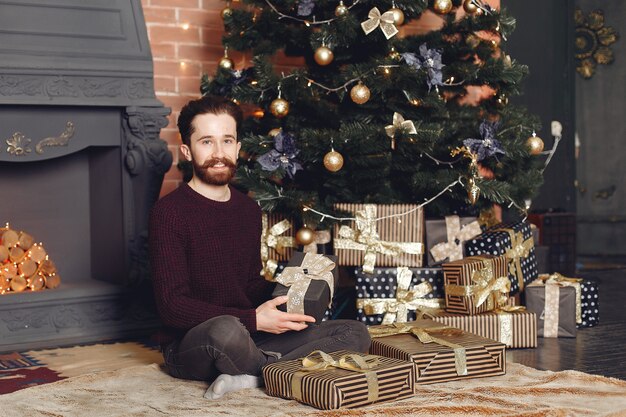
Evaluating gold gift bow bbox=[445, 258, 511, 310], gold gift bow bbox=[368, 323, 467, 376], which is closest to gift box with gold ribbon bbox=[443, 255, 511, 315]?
gold gift bow bbox=[445, 258, 511, 310]

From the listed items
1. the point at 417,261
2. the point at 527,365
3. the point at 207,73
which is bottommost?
the point at 527,365

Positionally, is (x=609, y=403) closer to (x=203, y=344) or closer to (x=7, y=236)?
(x=203, y=344)

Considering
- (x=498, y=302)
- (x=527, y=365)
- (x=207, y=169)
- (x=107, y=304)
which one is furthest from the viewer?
(x=107, y=304)

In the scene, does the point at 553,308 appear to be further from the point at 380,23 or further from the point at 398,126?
the point at 380,23

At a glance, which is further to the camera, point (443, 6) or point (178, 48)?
point (178, 48)

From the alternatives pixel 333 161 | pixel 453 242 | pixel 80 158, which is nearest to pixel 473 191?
pixel 453 242

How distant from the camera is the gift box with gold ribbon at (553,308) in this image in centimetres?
414

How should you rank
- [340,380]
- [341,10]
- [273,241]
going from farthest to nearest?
1. [273,241]
2. [341,10]
3. [340,380]

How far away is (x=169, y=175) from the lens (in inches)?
186

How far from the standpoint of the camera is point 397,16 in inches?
159

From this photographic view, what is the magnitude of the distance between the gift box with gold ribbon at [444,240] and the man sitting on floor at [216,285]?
3.04 ft

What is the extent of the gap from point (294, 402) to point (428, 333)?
76 cm

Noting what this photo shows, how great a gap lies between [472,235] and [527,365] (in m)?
0.78

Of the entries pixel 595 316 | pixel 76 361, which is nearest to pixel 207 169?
pixel 76 361
